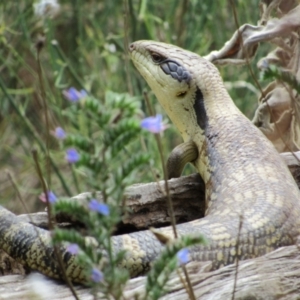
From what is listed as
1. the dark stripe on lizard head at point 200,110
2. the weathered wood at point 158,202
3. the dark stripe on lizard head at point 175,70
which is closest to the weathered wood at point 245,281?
the weathered wood at point 158,202

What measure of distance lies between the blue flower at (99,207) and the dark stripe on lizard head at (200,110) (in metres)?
2.22

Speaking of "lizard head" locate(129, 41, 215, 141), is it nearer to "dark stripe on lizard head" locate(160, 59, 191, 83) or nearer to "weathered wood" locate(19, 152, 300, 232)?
"dark stripe on lizard head" locate(160, 59, 191, 83)

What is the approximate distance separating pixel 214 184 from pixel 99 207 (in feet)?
5.99

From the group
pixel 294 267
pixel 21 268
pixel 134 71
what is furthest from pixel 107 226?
pixel 134 71

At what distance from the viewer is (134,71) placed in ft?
20.2

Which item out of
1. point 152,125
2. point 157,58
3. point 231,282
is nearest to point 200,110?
point 157,58

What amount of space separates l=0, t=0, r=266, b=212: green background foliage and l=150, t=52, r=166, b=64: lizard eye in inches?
35.6

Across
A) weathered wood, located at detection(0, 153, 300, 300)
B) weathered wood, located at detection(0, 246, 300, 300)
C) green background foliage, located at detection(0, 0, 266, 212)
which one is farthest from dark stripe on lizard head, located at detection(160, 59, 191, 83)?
weathered wood, located at detection(0, 246, 300, 300)

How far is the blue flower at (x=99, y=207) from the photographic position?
5.24ft

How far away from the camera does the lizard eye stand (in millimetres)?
4117

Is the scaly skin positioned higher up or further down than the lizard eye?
further down

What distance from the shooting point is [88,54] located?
7848mm

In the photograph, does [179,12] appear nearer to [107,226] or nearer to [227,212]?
[227,212]

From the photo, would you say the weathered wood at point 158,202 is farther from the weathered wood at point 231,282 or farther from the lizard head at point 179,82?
the weathered wood at point 231,282
